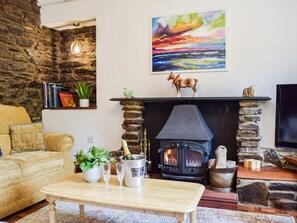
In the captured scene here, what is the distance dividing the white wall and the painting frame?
77mm

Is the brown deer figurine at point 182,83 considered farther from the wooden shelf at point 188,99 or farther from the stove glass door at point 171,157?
the stove glass door at point 171,157

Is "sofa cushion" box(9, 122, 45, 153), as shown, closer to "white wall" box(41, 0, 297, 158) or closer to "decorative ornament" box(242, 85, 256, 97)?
"white wall" box(41, 0, 297, 158)

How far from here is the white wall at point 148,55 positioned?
3211mm

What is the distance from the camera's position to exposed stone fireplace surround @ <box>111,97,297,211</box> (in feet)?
8.94

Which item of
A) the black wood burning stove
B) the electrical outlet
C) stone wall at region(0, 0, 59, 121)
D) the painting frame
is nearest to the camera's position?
the black wood burning stove

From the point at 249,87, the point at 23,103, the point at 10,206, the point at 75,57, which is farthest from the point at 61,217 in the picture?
the point at 75,57

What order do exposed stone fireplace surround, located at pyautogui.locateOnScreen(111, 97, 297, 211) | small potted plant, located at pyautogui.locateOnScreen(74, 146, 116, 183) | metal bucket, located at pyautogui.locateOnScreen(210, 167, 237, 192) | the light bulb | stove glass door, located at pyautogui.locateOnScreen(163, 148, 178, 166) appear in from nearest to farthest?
small potted plant, located at pyautogui.locateOnScreen(74, 146, 116, 183) < exposed stone fireplace surround, located at pyautogui.locateOnScreen(111, 97, 297, 211) < metal bucket, located at pyautogui.locateOnScreen(210, 167, 237, 192) < stove glass door, located at pyautogui.locateOnScreen(163, 148, 178, 166) < the light bulb

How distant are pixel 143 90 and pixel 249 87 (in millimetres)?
1396

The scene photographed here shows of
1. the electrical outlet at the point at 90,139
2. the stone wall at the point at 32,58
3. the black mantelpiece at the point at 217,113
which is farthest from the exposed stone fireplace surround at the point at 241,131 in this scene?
the stone wall at the point at 32,58

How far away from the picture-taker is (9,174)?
102 inches

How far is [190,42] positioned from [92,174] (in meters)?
2.17

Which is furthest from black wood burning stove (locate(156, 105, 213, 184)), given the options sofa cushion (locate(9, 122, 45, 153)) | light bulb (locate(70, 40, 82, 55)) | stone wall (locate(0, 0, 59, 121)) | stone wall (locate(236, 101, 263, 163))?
stone wall (locate(0, 0, 59, 121))

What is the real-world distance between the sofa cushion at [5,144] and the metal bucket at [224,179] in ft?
7.92

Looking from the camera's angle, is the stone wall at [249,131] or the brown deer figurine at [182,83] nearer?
the stone wall at [249,131]
